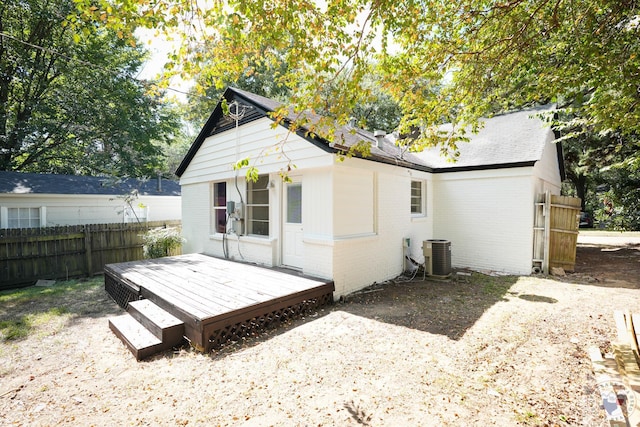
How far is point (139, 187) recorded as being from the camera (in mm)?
14883

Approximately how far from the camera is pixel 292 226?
7039 millimetres

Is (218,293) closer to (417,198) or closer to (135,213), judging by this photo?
(417,198)

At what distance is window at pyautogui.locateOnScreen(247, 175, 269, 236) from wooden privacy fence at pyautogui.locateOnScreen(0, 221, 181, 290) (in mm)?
5267

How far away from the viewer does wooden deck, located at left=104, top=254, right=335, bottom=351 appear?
429 cm

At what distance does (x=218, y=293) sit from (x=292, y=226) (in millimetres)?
2387

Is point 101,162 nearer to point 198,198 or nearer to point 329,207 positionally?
point 198,198

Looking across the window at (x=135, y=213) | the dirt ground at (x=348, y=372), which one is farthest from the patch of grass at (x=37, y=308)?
the window at (x=135, y=213)

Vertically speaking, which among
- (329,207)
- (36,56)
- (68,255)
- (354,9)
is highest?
(36,56)

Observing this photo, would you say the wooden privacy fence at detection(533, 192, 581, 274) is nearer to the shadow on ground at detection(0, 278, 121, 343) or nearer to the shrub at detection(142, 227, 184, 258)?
the shadow on ground at detection(0, 278, 121, 343)

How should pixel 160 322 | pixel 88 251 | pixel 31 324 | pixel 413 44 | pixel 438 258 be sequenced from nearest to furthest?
pixel 160 322
pixel 413 44
pixel 31 324
pixel 438 258
pixel 88 251

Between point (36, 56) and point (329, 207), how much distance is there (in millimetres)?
16710

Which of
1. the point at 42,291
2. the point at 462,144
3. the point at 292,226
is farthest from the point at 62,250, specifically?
the point at 462,144

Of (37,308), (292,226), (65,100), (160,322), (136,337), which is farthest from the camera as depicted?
(65,100)

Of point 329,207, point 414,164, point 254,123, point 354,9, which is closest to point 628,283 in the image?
point 414,164
